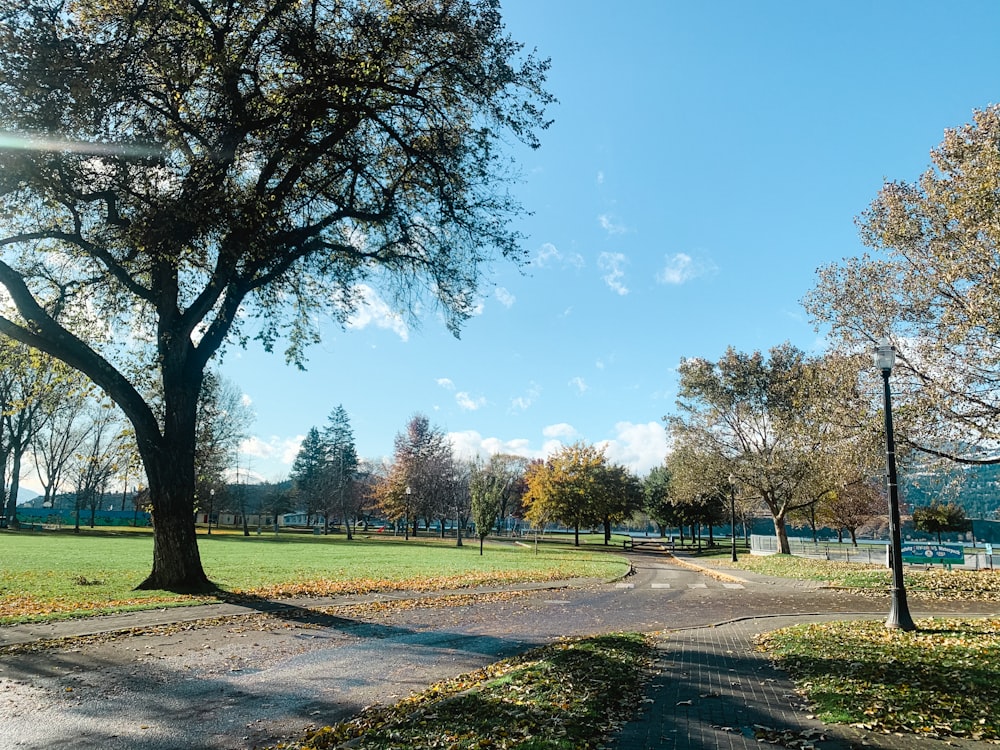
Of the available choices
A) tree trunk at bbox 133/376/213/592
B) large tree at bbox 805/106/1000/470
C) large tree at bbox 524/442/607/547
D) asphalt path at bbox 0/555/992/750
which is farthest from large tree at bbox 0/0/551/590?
large tree at bbox 524/442/607/547

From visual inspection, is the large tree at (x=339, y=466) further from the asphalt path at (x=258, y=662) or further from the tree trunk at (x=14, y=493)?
the asphalt path at (x=258, y=662)

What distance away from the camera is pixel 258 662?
333 inches

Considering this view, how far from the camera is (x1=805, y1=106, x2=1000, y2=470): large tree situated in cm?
1542

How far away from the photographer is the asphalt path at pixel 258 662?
5.84 meters

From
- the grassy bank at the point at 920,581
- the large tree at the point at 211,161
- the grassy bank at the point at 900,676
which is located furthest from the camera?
the grassy bank at the point at 920,581

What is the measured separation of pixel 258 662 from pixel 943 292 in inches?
745

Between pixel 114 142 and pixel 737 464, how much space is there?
1494 inches

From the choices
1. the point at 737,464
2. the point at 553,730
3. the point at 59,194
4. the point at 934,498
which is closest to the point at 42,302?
the point at 59,194

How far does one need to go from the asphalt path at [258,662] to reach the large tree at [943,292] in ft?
20.6

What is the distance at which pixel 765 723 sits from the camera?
562 centimetres

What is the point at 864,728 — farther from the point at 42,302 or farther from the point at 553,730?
the point at 42,302

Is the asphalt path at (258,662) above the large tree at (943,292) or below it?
below

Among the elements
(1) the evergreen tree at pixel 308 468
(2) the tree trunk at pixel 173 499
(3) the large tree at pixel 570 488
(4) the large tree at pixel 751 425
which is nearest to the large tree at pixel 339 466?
(1) the evergreen tree at pixel 308 468

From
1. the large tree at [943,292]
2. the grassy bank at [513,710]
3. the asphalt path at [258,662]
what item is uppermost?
the large tree at [943,292]
